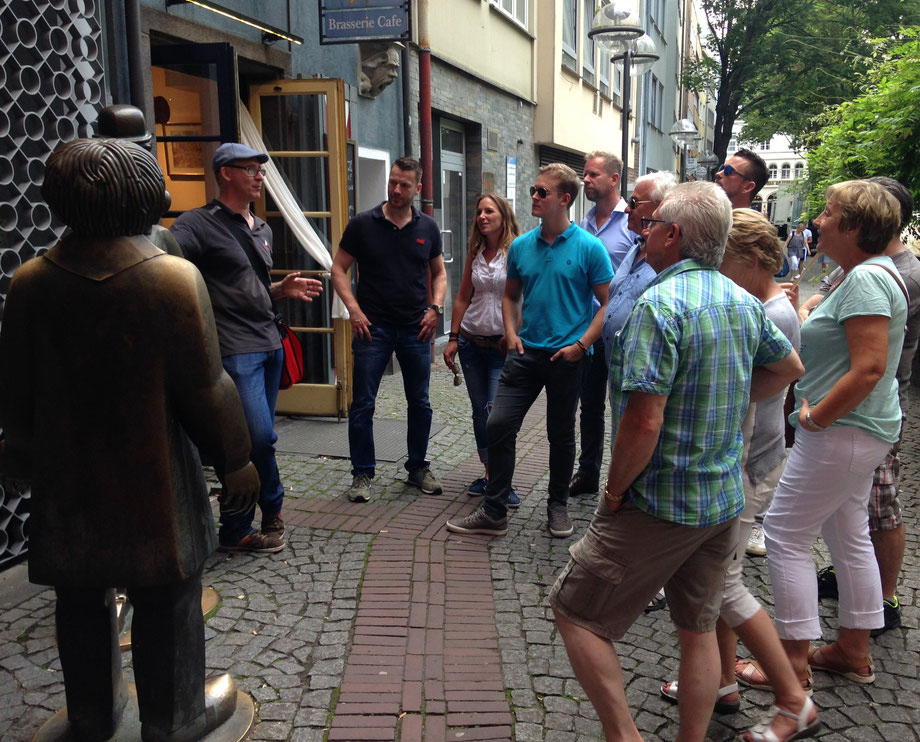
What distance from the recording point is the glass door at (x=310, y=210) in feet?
23.5

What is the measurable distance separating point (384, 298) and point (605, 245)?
4.43 feet

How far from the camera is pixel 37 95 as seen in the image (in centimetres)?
432

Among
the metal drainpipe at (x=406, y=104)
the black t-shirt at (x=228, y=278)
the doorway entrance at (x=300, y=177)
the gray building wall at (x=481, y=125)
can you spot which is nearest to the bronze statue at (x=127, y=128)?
the black t-shirt at (x=228, y=278)

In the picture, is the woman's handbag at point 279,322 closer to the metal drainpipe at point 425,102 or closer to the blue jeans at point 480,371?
the blue jeans at point 480,371

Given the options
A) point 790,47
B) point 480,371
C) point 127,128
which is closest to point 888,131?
point 480,371

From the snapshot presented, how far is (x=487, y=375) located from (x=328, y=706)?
2692 millimetres

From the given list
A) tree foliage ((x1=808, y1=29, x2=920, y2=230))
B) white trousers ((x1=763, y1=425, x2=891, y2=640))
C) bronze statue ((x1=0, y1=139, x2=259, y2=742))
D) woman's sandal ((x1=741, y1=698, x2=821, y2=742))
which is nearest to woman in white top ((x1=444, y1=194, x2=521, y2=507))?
white trousers ((x1=763, y1=425, x2=891, y2=640))

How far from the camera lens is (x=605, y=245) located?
209 inches

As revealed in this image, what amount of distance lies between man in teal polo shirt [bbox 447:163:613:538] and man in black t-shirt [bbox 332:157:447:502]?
0.76 metres

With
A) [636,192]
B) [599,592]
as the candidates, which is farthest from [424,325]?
[599,592]

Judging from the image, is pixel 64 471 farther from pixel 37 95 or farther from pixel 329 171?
pixel 329 171

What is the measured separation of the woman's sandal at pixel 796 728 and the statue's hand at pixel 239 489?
1787 mm

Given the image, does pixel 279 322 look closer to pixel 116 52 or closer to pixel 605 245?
pixel 605 245

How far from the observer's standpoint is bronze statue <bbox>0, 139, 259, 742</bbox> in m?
2.27
